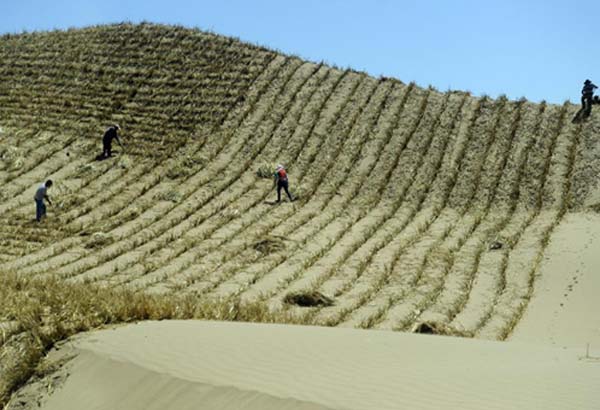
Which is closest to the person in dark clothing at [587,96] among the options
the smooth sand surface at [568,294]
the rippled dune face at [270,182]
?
A: the rippled dune face at [270,182]

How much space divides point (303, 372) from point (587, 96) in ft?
70.6

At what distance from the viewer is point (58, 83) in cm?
2905

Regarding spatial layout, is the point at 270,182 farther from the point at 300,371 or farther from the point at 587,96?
the point at 300,371

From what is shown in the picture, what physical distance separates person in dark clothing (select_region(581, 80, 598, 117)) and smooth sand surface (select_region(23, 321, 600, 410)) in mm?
18614

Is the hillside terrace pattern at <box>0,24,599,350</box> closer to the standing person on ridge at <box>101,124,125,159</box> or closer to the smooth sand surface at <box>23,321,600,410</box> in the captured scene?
the standing person on ridge at <box>101,124,125,159</box>

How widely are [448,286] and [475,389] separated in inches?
325

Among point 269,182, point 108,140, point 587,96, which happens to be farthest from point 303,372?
point 587,96

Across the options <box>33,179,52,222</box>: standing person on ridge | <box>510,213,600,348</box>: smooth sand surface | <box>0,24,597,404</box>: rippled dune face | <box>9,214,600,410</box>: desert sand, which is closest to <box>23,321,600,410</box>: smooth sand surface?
<box>9,214,600,410</box>: desert sand

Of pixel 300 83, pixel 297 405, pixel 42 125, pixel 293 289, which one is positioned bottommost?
pixel 293 289

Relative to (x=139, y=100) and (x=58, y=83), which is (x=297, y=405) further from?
(x=58, y=83)

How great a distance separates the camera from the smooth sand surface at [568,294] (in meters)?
10.4

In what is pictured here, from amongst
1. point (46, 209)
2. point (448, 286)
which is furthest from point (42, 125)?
point (448, 286)

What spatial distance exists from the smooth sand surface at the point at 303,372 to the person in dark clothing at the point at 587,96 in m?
18.6

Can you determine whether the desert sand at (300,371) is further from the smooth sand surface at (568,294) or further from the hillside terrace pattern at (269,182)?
the smooth sand surface at (568,294)
